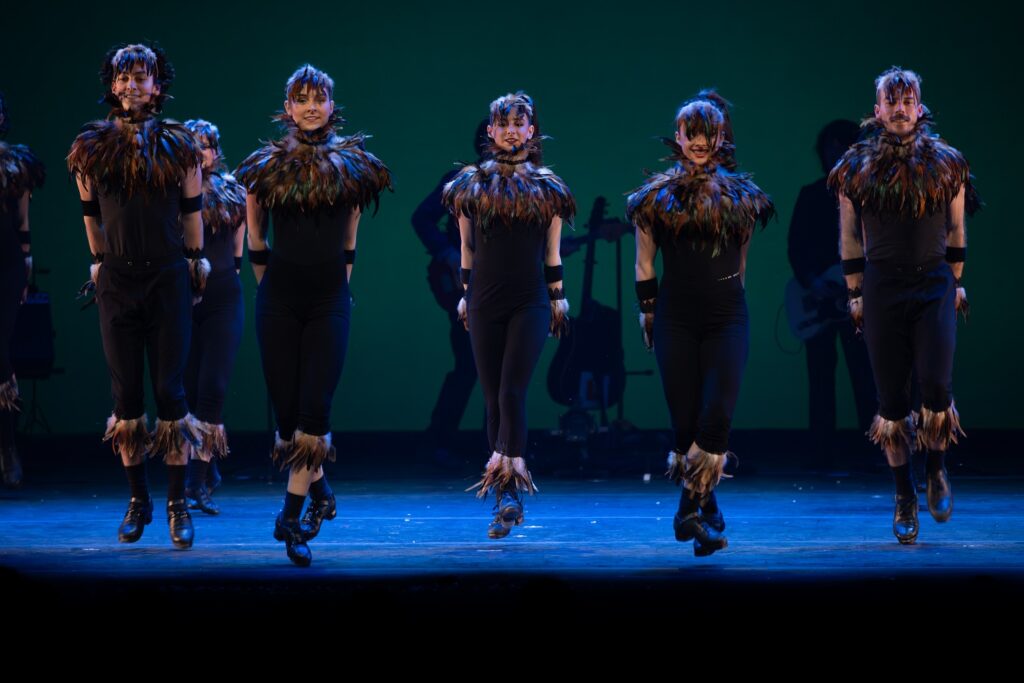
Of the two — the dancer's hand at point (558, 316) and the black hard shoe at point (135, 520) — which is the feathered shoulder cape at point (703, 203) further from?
the black hard shoe at point (135, 520)

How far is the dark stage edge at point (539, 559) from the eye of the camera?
3.72 m

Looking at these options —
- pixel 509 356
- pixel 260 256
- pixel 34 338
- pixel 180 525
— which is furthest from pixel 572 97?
pixel 180 525

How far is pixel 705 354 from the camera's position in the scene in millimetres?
4980

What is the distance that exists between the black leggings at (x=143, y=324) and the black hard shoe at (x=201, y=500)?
1.00 metres

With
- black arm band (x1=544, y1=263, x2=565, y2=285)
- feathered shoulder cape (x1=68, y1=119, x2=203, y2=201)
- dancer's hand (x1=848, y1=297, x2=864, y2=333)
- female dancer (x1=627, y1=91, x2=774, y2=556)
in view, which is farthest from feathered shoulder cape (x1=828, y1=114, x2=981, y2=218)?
feathered shoulder cape (x1=68, y1=119, x2=203, y2=201)

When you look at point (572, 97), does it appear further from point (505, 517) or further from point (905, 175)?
point (505, 517)

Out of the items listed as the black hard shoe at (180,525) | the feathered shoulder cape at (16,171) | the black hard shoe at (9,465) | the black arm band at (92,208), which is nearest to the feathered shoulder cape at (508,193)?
the black arm band at (92,208)

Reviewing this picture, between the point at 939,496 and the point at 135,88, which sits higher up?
the point at 135,88

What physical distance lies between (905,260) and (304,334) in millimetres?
2200

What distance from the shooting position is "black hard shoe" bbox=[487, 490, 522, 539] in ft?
18.0

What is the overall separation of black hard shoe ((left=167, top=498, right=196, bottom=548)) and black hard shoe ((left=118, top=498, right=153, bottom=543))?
0.14m

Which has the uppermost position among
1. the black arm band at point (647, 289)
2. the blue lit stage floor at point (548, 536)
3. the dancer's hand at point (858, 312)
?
the black arm band at point (647, 289)

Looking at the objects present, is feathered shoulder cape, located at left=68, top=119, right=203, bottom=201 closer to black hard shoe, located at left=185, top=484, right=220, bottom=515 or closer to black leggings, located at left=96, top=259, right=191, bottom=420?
black leggings, located at left=96, top=259, right=191, bottom=420

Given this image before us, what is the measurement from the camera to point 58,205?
10.4m
